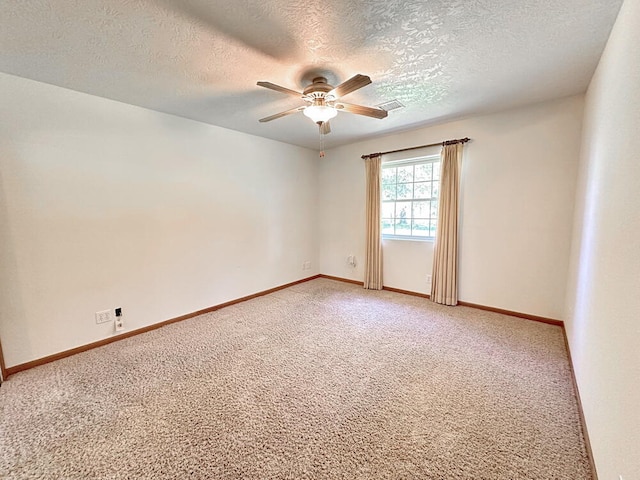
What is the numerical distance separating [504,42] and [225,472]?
3.05 meters

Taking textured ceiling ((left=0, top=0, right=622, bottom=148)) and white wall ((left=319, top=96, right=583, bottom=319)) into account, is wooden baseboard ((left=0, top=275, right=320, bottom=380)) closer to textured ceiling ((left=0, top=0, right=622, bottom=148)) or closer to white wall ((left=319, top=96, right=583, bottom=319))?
textured ceiling ((left=0, top=0, right=622, bottom=148))

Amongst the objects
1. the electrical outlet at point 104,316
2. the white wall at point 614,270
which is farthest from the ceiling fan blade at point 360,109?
the electrical outlet at point 104,316

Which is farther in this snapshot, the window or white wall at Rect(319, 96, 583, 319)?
the window

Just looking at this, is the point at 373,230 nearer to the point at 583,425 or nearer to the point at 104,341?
the point at 583,425

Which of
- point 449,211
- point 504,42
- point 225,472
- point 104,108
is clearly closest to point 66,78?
point 104,108

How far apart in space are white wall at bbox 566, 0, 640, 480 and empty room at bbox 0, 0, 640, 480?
0.02 meters

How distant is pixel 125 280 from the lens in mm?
2779

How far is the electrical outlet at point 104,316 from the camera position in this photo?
8.61ft

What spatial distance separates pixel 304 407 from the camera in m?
1.76

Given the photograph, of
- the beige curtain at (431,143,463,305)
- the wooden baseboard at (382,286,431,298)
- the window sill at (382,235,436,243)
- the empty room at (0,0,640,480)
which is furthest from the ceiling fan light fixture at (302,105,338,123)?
the wooden baseboard at (382,286,431,298)

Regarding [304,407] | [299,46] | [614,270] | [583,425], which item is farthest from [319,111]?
[583,425]

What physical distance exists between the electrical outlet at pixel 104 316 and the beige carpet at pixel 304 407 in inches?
11.3

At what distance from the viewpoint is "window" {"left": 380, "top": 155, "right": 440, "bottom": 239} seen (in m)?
3.85

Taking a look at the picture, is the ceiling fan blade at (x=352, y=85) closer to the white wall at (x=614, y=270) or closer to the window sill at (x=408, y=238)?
the white wall at (x=614, y=270)
